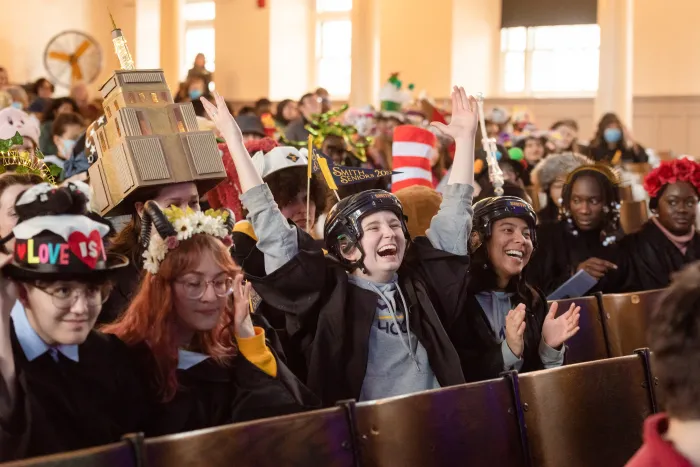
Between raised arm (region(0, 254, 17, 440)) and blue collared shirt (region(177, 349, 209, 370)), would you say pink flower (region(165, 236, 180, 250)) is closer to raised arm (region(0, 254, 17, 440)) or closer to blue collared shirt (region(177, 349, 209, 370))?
blue collared shirt (region(177, 349, 209, 370))

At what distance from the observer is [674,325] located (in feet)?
5.66

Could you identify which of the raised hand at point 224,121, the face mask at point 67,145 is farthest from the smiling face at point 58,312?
the face mask at point 67,145

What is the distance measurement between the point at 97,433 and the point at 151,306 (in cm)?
48

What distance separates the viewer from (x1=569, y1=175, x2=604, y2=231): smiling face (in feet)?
21.2

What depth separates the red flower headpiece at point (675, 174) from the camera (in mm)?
6453

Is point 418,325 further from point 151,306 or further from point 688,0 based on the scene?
point 688,0

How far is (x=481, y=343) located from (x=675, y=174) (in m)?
2.87

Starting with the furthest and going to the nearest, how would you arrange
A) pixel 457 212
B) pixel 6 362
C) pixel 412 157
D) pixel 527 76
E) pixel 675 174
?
pixel 527 76, pixel 675 174, pixel 412 157, pixel 457 212, pixel 6 362

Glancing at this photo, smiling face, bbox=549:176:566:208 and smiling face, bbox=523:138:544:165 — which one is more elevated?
smiling face, bbox=523:138:544:165

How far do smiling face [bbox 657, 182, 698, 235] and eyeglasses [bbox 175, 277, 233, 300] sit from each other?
4025 mm

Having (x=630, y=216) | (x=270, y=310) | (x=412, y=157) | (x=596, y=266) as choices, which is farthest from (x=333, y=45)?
(x=270, y=310)

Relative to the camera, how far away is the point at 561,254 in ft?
21.6

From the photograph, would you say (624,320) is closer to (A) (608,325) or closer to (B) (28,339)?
(A) (608,325)

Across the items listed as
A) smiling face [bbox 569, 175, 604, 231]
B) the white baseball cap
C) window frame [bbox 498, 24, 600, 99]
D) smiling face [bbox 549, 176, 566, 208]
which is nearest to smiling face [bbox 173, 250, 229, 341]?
the white baseball cap
